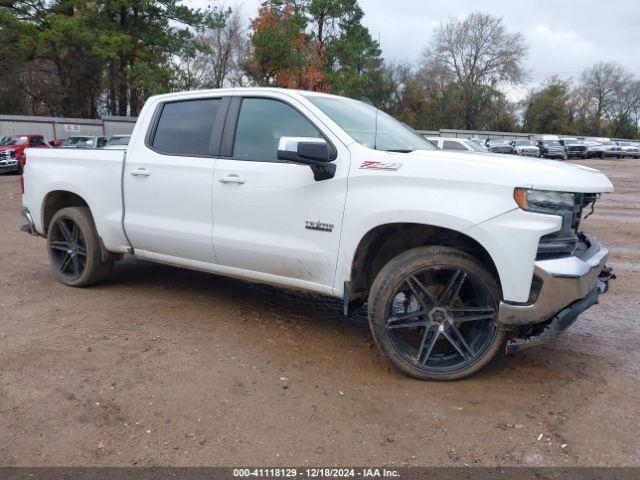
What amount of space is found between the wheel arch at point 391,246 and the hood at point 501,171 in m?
0.36

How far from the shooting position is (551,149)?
1577 inches

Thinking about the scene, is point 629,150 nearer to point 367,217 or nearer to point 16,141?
point 16,141

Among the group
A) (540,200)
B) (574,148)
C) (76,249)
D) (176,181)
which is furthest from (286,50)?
(540,200)

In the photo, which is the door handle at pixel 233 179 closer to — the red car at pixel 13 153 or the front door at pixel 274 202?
the front door at pixel 274 202

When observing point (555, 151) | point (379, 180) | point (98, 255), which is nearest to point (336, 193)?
point (379, 180)

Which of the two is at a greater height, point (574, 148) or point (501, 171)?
point (501, 171)

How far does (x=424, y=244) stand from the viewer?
3928 mm

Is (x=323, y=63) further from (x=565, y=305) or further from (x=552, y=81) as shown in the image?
(x=552, y=81)

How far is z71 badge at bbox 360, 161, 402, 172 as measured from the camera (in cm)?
364

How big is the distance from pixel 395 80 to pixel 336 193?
193 ft

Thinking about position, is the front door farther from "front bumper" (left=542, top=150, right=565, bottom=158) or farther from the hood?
"front bumper" (left=542, top=150, right=565, bottom=158)

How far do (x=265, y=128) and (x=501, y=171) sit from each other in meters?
1.88

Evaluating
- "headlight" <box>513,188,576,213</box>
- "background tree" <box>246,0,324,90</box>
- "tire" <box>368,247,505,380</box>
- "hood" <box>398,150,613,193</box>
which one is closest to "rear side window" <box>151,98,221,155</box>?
"hood" <box>398,150,613,193</box>

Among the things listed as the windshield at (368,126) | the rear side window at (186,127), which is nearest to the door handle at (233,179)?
the rear side window at (186,127)
